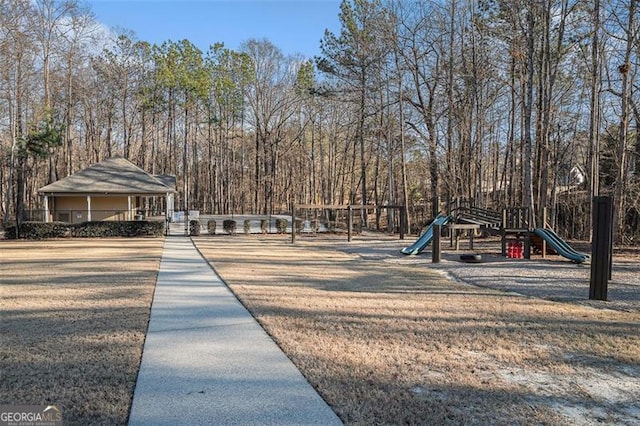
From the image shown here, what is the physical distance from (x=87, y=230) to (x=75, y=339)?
18741 millimetres

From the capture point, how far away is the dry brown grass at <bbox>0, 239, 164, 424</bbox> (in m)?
3.14

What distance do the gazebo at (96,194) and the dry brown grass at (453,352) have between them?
18.1 meters

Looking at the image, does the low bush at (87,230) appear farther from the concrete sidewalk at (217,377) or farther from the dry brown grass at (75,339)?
the concrete sidewalk at (217,377)

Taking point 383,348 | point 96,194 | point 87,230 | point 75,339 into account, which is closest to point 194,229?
point 87,230

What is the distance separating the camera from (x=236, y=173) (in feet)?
161

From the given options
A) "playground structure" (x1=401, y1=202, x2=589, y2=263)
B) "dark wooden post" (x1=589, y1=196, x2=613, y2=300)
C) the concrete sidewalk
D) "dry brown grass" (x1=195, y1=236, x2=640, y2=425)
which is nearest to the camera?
the concrete sidewalk

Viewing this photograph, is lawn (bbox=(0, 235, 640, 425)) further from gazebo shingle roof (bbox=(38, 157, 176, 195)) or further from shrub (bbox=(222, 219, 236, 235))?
gazebo shingle roof (bbox=(38, 157, 176, 195))

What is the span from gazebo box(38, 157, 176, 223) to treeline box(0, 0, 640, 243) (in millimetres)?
1879

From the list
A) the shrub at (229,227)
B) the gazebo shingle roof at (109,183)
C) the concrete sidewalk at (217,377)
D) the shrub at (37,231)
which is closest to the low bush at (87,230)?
the shrub at (37,231)

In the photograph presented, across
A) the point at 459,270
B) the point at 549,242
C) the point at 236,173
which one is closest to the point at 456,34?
the point at 549,242

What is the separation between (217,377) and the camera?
11.5ft

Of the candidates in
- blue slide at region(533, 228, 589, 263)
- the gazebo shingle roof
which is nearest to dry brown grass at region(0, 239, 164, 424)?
blue slide at region(533, 228, 589, 263)

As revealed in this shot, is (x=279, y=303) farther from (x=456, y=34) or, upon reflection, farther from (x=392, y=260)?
(x=456, y=34)

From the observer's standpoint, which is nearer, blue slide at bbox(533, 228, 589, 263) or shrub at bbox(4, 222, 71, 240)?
blue slide at bbox(533, 228, 589, 263)
